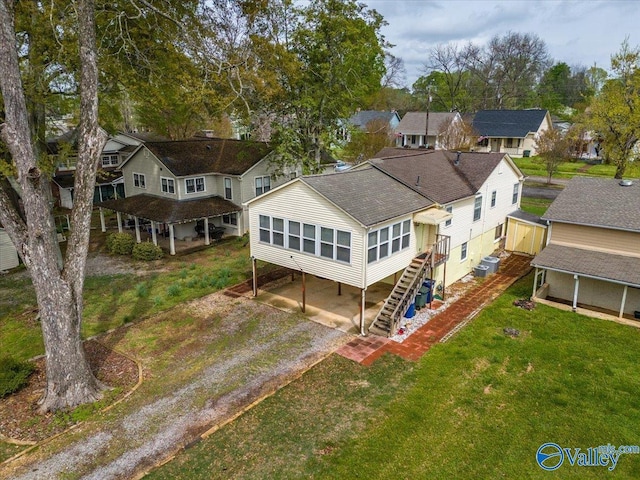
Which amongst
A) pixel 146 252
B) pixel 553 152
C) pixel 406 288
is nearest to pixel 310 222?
pixel 406 288

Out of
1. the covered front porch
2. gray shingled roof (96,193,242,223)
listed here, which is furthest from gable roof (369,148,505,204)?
the covered front porch

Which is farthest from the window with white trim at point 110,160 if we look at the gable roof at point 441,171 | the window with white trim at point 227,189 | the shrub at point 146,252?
the gable roof at point 441,171

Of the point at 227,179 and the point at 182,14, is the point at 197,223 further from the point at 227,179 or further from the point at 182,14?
the point at 182,14

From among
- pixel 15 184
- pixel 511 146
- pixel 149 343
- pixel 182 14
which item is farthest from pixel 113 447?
pixel 511 146

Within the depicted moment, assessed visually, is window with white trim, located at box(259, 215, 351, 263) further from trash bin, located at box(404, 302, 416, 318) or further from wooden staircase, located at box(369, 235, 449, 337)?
trash bin, located at box(404, 302, 416, 318)

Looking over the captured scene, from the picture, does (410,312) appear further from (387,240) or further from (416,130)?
(416,130)

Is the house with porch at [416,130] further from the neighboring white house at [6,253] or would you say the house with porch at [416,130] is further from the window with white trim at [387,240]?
the neighboring white house at [6,253]

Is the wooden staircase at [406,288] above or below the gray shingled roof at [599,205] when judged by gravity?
below
